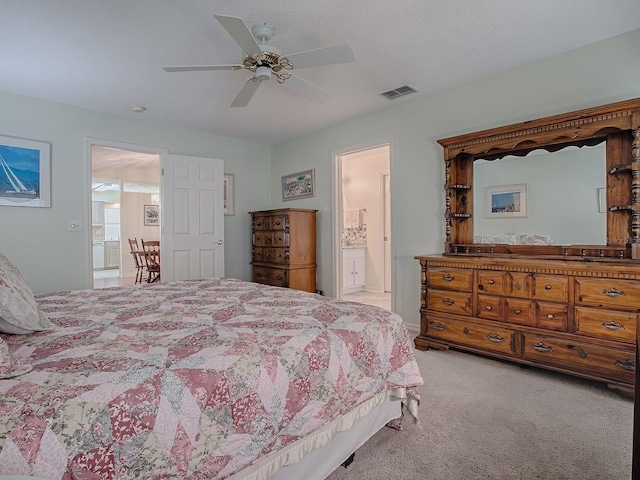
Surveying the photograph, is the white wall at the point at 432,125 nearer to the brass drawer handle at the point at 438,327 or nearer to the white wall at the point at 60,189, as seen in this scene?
the brass drawer handle at the point at 438,327

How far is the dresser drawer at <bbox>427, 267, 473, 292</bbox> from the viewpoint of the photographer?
295 cm

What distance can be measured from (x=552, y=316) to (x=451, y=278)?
2.58 ft

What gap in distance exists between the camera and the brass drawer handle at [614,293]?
2.24 meters

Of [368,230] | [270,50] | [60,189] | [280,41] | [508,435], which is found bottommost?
[508,435]

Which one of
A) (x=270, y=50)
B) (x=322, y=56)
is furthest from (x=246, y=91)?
(x=322, y=56)

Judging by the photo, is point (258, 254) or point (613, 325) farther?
point (258, 254)

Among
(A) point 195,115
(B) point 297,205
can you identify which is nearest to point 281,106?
(A) point 195,115

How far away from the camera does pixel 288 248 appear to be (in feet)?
15.5

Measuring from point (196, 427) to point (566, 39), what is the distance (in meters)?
3.47

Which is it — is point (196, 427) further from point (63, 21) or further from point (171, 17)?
point (63, 21)

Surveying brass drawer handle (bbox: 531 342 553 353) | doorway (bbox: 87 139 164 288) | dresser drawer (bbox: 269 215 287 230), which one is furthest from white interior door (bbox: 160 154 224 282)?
brass drawer handle (bbox: 531 342 553 353)

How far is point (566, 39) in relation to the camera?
2.66 meters

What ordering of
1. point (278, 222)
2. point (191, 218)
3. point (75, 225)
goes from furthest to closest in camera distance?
point (278, 222) < point (191, 218) < point (75, 225)

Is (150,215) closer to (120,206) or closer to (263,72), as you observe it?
(120,206)
